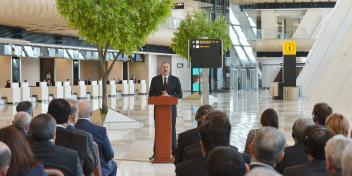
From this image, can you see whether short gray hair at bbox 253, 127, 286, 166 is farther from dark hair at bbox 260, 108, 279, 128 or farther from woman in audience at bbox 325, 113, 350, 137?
dark hair at bbox 260, 108, 279, 128

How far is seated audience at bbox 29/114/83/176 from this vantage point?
452 cm

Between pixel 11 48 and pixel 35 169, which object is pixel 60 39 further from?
pixel 35 169

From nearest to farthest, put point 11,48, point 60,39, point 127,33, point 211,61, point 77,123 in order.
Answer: point 77,123 < point 211,61 < point 127,33 < point 11,48 < point 60,39

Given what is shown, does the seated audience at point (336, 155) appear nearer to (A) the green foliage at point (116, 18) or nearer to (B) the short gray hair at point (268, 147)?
(B) the short gray hair at point (268, 147)

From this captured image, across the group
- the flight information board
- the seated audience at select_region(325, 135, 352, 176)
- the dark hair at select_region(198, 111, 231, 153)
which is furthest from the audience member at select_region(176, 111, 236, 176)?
the flight information board

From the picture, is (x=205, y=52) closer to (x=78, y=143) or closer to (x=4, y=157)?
(x=78, y=143)

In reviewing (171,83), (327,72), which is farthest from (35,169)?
(327,72)

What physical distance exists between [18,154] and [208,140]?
4.29 ft

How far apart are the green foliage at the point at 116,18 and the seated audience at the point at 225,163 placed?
45.2ft

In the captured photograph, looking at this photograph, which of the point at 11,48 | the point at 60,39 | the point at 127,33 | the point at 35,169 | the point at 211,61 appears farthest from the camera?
the point at 60,39

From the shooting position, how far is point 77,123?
660 centimetres

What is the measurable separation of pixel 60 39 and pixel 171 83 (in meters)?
26.7

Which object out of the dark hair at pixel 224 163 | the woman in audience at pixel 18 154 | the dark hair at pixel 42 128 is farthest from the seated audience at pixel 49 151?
the dark hair at pixel 224 163

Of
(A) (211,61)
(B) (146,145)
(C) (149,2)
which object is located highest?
(C) (149,2)
